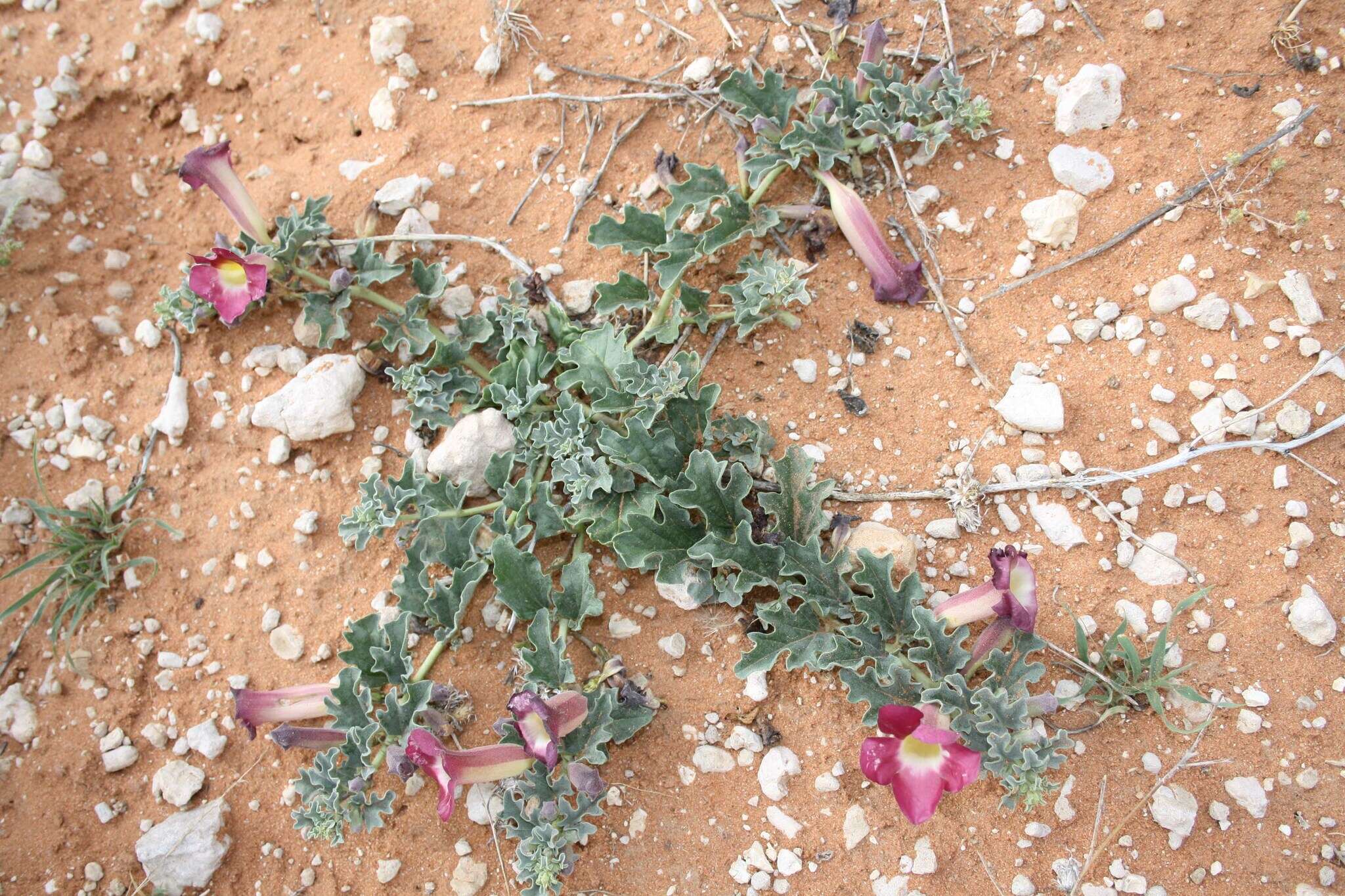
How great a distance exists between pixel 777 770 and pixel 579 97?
8.88 ft

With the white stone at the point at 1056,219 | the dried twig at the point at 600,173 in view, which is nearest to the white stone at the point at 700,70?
the dried twig at the point at 600,173

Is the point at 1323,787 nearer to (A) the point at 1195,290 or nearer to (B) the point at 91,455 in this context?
(A) the point at 1195,290

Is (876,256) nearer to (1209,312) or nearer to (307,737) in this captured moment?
(1209,312)

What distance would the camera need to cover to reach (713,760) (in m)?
2.87

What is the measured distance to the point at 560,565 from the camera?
314 centimetres

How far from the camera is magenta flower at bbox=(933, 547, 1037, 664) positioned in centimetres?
263

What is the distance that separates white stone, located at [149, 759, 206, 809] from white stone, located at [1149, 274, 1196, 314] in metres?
3.63

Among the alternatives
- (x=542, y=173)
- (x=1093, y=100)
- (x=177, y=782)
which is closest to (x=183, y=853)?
(x=177, y=782)

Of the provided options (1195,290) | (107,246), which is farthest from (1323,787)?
(107,246)

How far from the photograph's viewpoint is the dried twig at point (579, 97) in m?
3.64


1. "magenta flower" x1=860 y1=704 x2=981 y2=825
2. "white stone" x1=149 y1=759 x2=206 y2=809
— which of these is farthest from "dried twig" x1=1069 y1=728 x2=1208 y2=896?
"white stone" x1=149 y1=759 x2=206 y2=809

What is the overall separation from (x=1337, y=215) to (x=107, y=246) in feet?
15.4

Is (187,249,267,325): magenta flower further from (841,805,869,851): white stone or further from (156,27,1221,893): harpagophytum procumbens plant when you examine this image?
(841,805,869,851): white stone

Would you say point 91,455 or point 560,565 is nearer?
point 560,565
